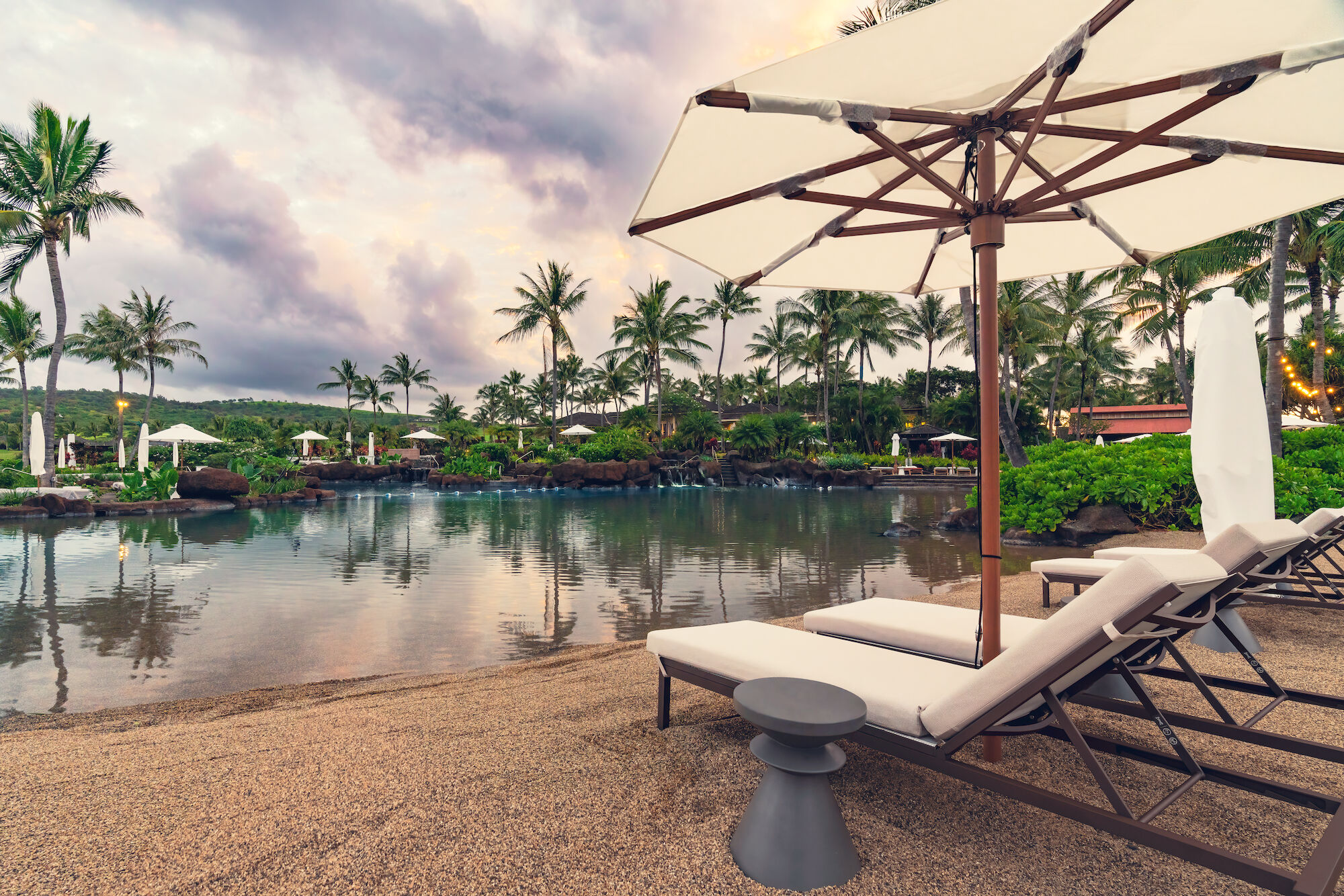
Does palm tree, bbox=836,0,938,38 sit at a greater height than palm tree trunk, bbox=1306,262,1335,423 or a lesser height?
greater

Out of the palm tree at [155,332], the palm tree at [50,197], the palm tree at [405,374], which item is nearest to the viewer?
the palm tree at [50,197]

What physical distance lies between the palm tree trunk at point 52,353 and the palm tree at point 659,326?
73.8 ft

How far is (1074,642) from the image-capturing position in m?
1.52

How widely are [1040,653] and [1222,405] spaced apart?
4.01 m

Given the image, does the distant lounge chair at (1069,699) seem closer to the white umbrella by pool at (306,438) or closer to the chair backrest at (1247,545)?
the chair backrest at (1247,545)

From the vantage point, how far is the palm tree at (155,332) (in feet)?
108

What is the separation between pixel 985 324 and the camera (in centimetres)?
219

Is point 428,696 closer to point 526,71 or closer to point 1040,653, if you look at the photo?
point 1040,653

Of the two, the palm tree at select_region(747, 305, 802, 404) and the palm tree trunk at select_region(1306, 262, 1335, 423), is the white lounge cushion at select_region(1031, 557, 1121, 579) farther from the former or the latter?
the palm tree at select_region(747, 305, 802, 404)

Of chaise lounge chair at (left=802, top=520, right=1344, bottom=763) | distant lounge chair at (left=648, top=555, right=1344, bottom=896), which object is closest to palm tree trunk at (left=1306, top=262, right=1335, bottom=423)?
chaise lounge chair at (left=802, top=520, right=1344, bottom=763)

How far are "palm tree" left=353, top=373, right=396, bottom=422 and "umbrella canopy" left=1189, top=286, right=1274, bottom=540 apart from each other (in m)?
55.0

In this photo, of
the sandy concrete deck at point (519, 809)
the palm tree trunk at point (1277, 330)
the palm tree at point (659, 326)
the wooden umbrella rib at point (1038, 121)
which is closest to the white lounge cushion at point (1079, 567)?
the sandy concrete deck at point (519, 809)

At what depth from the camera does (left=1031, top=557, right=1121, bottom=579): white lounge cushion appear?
4.28m

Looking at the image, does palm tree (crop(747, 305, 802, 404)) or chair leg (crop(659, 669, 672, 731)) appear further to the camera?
palm tree (crop(747, 305, 802, 404))
